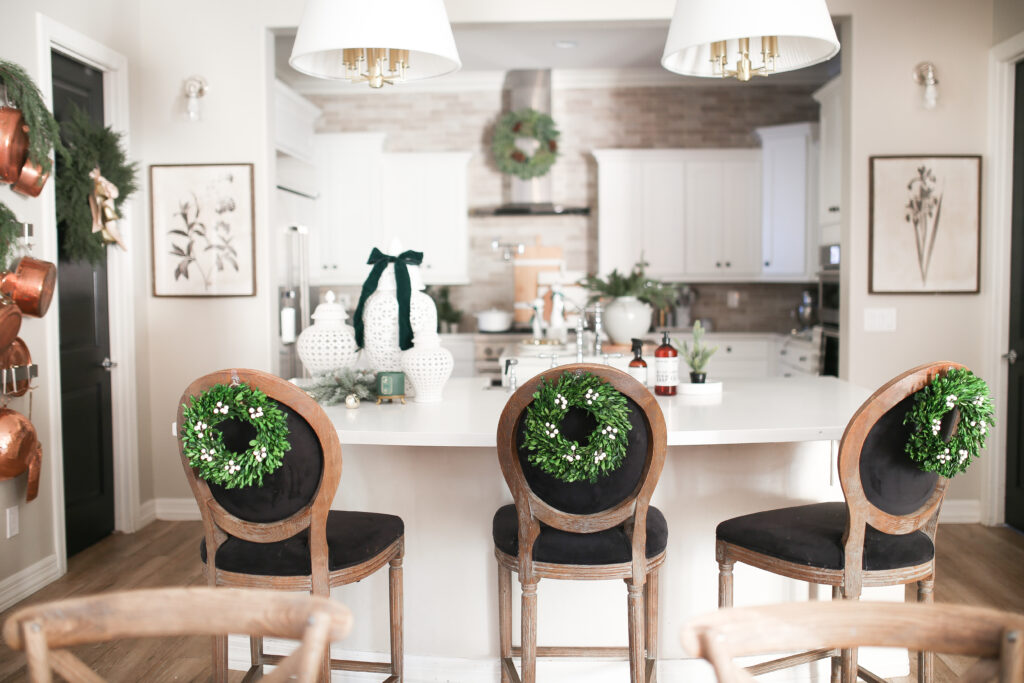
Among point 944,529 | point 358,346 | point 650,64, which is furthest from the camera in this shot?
point 650,64

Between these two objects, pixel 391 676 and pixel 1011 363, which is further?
pixel 1011 363

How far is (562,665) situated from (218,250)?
2.81 metres

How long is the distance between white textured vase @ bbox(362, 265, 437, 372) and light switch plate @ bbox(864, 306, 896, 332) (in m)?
2.52

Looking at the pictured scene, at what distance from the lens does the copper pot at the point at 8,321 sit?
2.83 meters

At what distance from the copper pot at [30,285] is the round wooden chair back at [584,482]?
2.05 metres

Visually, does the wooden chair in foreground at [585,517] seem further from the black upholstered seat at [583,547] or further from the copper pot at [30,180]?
the copper pot at [30,180]

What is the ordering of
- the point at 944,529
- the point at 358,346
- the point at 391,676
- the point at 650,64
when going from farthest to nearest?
the point at 650,64
the point at 944,529
the point at 358,346
the point at 391,676

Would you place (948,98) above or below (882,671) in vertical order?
above

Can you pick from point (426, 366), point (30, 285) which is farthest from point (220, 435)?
point (30, 285)

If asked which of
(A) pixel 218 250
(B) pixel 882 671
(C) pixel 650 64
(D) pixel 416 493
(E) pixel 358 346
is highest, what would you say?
(C) pixel 650 64

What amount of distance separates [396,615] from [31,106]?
2.21 m

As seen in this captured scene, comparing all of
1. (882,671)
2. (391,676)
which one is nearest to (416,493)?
(391,676)

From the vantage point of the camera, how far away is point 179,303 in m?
4.35

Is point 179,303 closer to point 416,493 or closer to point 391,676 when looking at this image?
point 416,493
